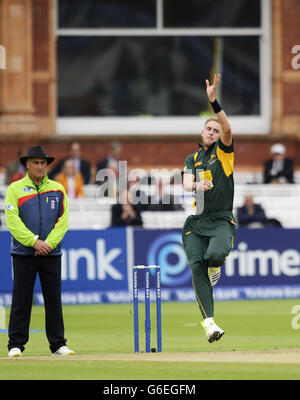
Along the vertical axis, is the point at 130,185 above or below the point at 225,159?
below

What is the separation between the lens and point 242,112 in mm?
26047

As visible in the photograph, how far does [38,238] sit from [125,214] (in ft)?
27.7

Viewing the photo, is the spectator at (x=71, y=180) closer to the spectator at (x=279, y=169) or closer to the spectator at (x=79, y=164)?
the spectator at (x=79, y=164)

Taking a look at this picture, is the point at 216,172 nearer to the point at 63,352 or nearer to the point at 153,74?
the point at 63,352

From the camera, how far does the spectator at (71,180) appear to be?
21.0 meters

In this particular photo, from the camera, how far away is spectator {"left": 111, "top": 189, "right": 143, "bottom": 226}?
19.9m

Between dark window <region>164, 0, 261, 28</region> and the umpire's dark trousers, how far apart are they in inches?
584

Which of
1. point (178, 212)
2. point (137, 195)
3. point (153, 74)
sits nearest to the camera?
point (137, 195)

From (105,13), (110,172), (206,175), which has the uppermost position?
(105,13)

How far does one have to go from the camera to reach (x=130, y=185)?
2067 centimetres

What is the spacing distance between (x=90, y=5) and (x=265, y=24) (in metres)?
3.88

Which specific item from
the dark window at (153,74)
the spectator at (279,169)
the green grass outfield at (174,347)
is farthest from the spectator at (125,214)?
the dark window at (153,74)

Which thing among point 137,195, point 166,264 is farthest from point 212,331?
point 137,195
